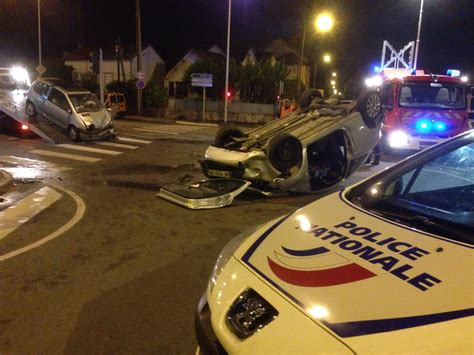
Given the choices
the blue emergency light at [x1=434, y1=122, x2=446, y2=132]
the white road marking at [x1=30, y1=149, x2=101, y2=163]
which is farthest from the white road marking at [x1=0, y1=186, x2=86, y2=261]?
the blue emergency light at [x1=434, y1=122, x2=446, y2=132]

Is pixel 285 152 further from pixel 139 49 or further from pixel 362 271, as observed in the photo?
pixel 139 49

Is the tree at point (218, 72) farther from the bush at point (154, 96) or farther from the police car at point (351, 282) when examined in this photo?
the police car at point (351, 282)

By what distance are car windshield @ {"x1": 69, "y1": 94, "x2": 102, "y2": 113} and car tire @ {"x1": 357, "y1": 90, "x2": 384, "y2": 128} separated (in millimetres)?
10632

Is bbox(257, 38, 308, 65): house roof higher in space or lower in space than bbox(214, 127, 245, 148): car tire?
higher

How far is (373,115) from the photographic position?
9.26 meters

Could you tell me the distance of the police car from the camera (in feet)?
6.19

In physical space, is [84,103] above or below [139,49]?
below

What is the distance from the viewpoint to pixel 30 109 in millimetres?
18328

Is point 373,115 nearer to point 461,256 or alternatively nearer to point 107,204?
point 107,204

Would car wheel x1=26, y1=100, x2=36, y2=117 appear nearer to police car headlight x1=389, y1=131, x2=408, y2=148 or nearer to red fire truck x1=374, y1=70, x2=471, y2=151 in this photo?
red fire truck x1=374, y1=70, x2=471, y2=151

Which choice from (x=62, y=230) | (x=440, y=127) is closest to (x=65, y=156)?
(x=62, y=230)

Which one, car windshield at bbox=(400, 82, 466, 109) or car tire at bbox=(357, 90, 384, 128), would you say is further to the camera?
car windshield at bbox=(400, 82, 466, 109)

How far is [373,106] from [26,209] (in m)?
6.42

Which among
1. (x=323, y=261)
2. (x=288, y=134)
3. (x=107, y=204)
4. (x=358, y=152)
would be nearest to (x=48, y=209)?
(x=107, y=204)
